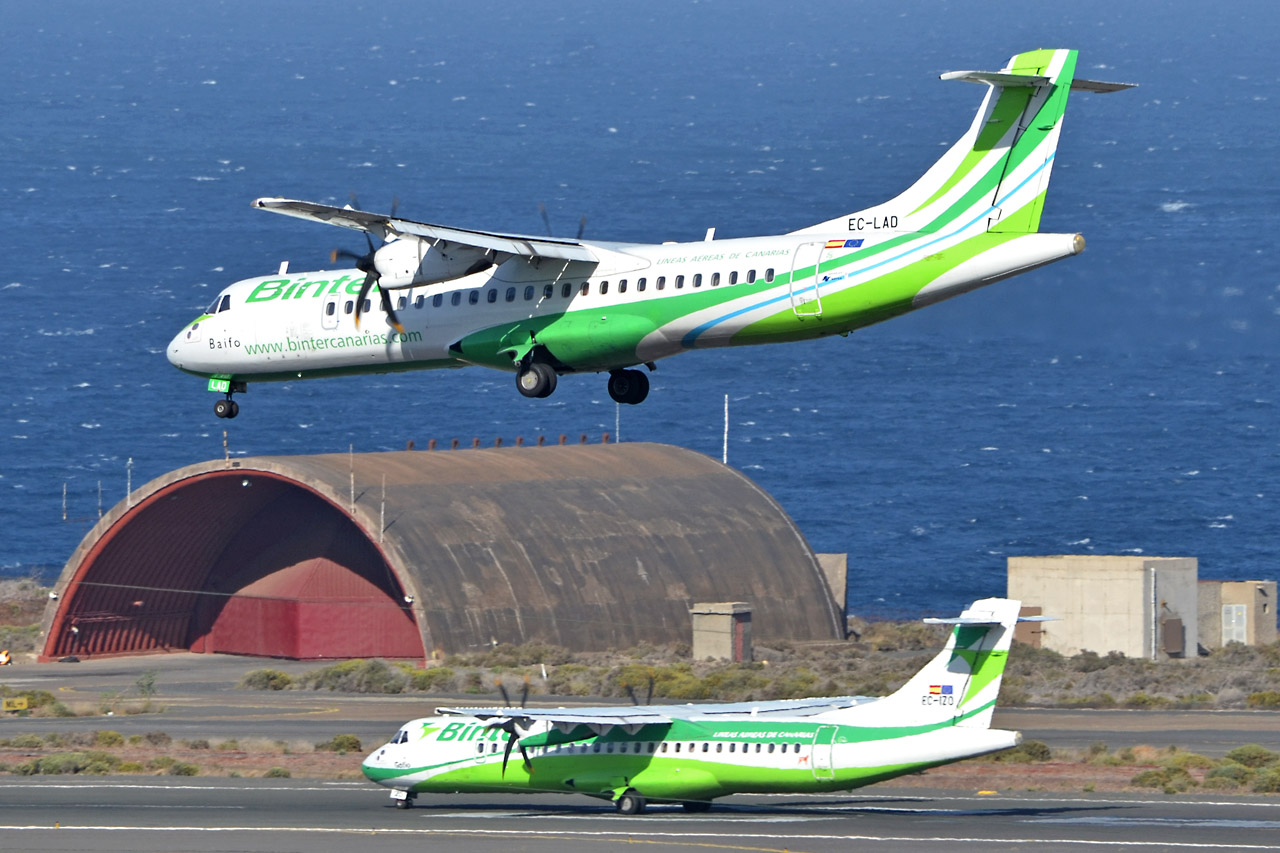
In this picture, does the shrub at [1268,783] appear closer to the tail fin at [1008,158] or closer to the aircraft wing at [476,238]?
the tail fin at [1008,158]

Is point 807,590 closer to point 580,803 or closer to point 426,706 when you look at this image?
point 426,706

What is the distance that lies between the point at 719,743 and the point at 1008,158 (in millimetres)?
17768

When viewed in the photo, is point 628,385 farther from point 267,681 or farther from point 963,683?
point 267,681

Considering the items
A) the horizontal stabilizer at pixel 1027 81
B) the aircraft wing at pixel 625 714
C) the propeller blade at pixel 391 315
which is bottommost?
the aircraft wing at pixel 625 714

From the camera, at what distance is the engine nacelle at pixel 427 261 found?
167 ft

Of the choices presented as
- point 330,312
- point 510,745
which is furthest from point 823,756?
point 330,312

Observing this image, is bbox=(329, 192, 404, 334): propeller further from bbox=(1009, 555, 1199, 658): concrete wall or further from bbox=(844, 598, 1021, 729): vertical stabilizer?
bbox=(1009, 555, 1199, 658): concrete wall

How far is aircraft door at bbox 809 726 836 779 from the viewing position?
52.9 meters

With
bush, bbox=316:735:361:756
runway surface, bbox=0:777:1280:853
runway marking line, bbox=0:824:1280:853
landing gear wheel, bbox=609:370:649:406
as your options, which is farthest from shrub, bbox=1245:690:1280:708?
landing gear wheel, bbox=609:370:649:406

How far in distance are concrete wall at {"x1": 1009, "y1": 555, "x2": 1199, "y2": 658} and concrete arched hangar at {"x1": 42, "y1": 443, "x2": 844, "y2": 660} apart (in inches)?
522

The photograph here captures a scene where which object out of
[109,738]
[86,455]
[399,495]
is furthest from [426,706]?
[86,455]

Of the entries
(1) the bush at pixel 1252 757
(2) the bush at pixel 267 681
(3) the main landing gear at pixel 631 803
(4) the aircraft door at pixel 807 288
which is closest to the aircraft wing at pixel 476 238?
(4) the aircraft door at pixel 807 288

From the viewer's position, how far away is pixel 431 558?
95438 mm

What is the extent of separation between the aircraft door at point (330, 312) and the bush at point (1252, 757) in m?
30.1
